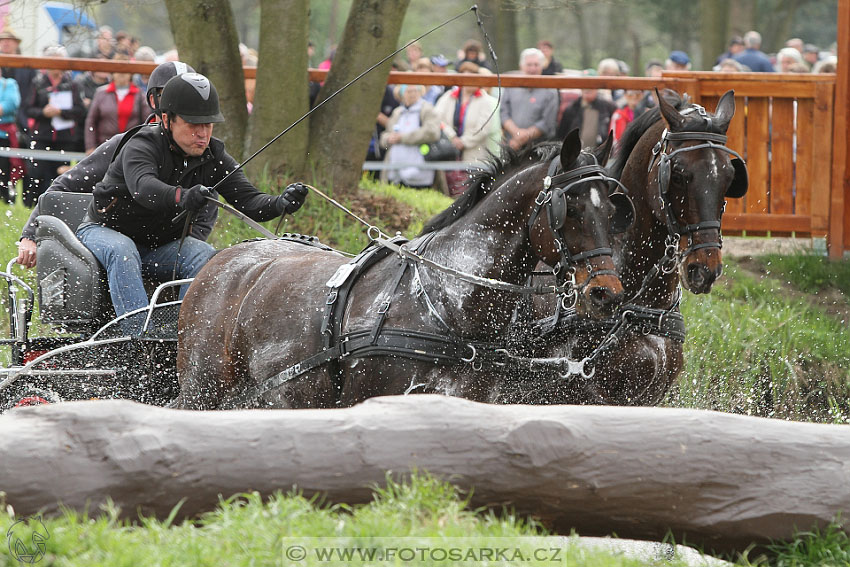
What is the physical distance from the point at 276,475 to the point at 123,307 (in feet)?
9.15

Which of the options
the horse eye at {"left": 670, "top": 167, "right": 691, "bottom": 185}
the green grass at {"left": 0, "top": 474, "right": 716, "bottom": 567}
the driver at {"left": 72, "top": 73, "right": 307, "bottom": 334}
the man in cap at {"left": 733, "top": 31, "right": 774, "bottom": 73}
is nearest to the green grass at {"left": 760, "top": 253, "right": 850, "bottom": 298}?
the horse eye at {"left": 670, "top": 167, "right": 691, "bottom": 185}

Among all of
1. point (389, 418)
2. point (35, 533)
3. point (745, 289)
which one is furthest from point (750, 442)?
point (745, 289)

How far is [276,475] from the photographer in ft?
10.9

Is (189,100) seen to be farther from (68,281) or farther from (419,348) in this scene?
(419,348)

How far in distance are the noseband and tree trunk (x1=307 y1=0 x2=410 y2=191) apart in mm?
4234

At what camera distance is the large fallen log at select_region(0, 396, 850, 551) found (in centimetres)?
329

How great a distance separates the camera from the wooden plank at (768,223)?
8984 millimetres

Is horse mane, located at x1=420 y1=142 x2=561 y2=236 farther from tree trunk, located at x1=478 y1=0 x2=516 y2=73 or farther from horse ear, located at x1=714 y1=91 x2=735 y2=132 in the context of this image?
tree trunk, located at x1=478 y1=0 x2=516 y2=73

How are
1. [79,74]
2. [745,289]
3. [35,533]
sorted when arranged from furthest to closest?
1. [79,74]
2. [745,289]
3. [35,533]

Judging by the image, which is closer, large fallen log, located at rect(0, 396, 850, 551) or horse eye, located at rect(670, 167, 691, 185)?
large fallen log, located at rect(0, 396, 850, 551)

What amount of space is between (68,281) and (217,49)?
12.1 feet

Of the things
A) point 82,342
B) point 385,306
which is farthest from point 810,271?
point 82,342

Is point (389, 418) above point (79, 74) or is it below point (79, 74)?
below

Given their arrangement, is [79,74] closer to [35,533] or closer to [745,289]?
[745,289]
